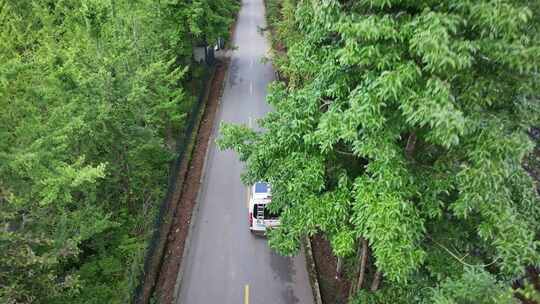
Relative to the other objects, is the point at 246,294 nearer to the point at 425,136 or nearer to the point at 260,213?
the point at 260,213

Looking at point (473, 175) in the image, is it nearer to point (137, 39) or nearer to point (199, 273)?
point (199, 273)

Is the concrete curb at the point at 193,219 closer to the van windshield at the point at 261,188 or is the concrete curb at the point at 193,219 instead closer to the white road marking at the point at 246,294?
the white road marking at the point at 246,294

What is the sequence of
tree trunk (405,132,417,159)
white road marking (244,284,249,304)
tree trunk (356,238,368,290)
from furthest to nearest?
white road marking (244,284,249,304) < tree trunk (356,238,368,290) < tree trunk (405,132,417,159)

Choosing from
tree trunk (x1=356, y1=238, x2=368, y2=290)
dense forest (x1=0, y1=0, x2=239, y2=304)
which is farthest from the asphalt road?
tree trunk (x1=356, y1=238, x2=368, y2=290)

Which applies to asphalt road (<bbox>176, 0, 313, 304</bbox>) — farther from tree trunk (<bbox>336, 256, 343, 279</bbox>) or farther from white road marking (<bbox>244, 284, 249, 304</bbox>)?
tree trunk (<bbox>336, 256, 343, 279</bbox>)

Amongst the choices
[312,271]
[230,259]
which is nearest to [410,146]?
[312,271]

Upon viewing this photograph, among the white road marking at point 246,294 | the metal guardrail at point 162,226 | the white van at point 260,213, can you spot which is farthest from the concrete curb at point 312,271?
the metal guardrail at point 162,226
